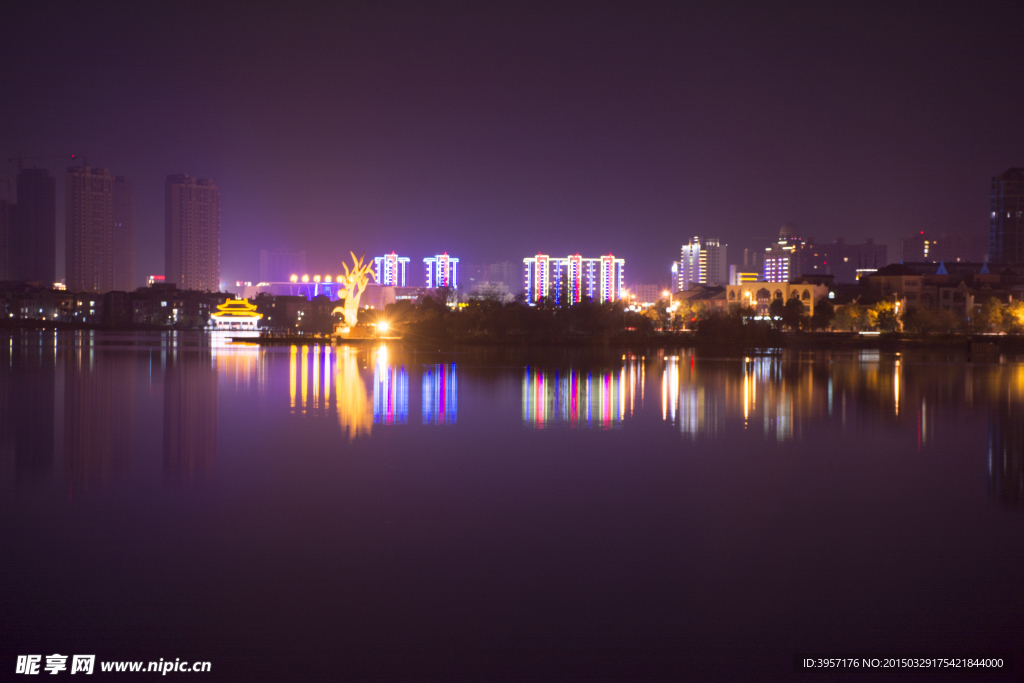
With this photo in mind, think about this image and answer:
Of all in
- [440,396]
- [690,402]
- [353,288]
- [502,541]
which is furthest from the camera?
[353,288]

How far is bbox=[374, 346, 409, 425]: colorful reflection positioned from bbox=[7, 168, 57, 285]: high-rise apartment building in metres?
153

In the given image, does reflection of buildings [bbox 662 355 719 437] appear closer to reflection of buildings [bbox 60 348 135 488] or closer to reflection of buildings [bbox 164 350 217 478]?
reflection of buildings [bbox 164 350 217 478]

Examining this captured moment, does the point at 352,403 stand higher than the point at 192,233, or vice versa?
the point at 192,233

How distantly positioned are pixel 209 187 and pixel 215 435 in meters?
174

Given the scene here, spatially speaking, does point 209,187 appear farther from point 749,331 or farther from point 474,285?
point 749,331

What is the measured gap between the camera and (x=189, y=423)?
11.0 metres

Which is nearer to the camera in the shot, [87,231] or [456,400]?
[456,400]

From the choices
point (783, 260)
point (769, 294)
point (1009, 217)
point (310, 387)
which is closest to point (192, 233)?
point (783, 260)

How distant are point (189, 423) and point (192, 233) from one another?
167452 millimetres

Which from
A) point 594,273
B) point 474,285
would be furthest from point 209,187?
point 594,273

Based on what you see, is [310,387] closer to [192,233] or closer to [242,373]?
[242,373]

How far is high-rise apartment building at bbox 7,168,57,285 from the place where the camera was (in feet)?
492

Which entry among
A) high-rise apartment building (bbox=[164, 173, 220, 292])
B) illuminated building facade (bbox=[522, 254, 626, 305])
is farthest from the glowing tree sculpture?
high-rise apartment building (bbox=[164, 173, 220, 292])

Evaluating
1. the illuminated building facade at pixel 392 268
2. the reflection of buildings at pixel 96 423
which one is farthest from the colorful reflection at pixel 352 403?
the illuminated building facade at pixel 392 268
